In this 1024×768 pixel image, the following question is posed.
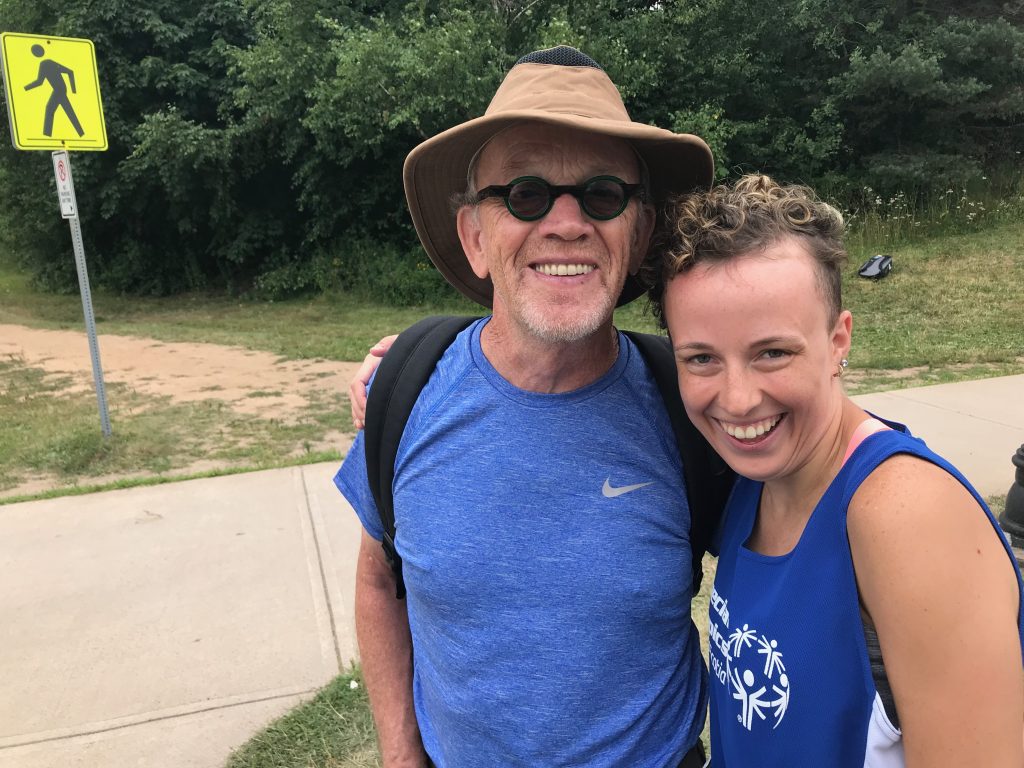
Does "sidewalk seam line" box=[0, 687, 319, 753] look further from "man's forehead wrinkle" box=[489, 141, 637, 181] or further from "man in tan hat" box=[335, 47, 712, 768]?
"man's forehead wrinkle" box=[489, 141, 637, 181]

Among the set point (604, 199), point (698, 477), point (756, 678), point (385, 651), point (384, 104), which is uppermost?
point (384, 104)

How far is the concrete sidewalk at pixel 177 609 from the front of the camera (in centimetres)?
281

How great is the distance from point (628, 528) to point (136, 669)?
8.53ft

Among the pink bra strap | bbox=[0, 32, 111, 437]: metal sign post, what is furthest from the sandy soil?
the pink bra strap

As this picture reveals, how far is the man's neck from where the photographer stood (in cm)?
150

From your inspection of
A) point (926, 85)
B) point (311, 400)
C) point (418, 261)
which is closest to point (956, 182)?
point (926, 85)

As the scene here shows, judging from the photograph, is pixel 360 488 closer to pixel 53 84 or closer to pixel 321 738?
→ pixel 321 738

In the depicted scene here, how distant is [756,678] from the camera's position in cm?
120

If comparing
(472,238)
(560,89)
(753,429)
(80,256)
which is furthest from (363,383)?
→ (80,256)

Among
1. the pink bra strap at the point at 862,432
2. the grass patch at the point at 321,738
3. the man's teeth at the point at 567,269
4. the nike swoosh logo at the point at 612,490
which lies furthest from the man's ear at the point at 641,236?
the grass patch at the point at 321,738

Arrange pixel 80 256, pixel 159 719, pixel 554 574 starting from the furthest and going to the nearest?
1. pixel 80 256
2. pixel 159 719
3. pixel 554 574

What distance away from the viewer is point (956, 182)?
1496 centimetres

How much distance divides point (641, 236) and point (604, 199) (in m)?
0.12

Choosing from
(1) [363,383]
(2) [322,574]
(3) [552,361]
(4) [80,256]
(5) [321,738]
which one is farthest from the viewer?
(4) [80,256]
